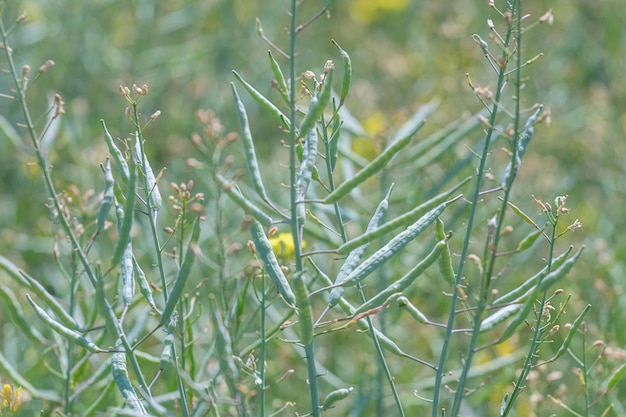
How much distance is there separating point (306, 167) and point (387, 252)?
14cm

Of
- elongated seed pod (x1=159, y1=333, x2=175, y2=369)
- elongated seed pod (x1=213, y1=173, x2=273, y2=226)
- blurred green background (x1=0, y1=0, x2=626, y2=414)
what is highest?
blurred green background (x1=0, y1=0, x2=626, y2=414)

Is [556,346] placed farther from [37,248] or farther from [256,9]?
[256,9]

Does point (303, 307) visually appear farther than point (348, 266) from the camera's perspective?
No

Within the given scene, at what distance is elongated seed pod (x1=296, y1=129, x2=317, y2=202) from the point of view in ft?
3.28

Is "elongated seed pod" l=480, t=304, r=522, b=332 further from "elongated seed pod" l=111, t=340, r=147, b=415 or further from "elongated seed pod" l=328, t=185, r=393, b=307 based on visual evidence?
"elongated seed pod" l=111, t=340, r=147, b=415

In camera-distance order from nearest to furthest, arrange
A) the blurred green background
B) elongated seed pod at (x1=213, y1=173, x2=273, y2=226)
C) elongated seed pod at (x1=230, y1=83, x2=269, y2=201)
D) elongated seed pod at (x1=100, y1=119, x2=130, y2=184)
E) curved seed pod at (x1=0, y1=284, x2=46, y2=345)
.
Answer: elongated seed pod at (x1=213, y1=173, x2=273, y2=226)
elongated seed pod at (x1=230, y1=83, x2=269, y2=201)
elongated seed pod at (x1=100, y1=119, x2=130, y2=184)
curved seed pod at (x1=0, y1=284, x2=46, y2=345)
the blurred green background

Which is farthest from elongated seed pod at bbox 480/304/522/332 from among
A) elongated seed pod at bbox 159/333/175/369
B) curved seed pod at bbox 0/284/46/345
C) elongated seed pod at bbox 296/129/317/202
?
curved seed pod at bbox 0/284/46/345

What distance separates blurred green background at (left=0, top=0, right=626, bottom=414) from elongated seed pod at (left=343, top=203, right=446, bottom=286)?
4.34 feet

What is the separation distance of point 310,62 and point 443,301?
5.86 feet

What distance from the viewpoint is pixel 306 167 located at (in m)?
1.02

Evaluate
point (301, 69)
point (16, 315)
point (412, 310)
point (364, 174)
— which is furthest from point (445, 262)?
point (301, 69)

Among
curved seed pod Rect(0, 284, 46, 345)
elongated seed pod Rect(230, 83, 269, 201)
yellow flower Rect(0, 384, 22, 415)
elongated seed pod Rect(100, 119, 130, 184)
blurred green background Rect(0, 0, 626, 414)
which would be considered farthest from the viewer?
blurred green background Rect(0, 0, 626, 414)

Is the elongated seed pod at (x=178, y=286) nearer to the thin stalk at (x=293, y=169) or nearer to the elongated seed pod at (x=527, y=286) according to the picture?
the thin stalk at (x=293, y=169)

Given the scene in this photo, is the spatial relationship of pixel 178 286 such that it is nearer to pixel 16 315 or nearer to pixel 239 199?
pixel 239 199
